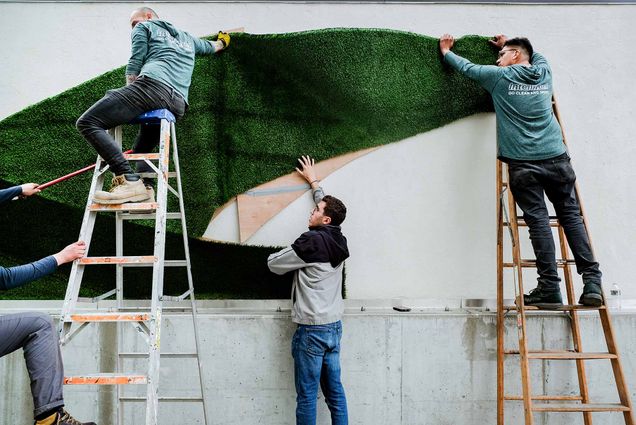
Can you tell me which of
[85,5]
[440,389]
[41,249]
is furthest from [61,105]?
[440,389]

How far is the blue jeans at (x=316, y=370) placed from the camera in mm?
3176

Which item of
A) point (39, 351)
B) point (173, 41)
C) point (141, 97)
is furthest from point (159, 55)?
point (39, 351)

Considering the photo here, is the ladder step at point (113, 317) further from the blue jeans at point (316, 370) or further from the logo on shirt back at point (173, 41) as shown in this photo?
the logo on shirt back at point (173, 41)

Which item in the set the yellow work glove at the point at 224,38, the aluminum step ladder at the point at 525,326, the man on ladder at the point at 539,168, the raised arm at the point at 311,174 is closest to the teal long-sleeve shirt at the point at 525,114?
the man on ladder at the point at 539,168

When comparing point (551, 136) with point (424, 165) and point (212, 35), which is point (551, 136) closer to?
point (424, 165)

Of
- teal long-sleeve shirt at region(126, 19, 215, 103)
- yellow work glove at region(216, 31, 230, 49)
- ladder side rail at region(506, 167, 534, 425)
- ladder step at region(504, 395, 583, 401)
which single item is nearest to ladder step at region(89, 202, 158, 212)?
teal long-sleeve shirt at region(126, 19, 215, 103)

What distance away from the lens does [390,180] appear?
374 centimetres

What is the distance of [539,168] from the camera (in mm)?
3244

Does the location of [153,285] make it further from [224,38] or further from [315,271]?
[224,38]

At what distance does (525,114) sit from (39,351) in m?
2.96

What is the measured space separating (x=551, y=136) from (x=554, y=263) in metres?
0.78

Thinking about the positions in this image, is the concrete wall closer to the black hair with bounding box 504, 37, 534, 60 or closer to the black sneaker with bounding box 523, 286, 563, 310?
the black sneaker with bounding box 523, 286, 563, 310

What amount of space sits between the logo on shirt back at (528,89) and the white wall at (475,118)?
0.43 m

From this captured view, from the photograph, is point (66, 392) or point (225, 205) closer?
point (66, 392)
